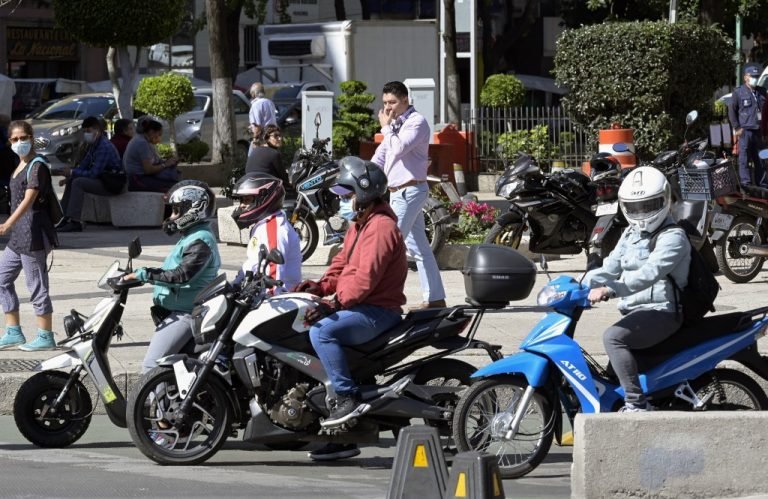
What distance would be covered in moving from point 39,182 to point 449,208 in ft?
18.1

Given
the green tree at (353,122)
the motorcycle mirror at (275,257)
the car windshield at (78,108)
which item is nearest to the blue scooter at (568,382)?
the motorcycle mirror at (275,257)

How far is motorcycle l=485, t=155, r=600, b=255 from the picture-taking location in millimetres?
13273

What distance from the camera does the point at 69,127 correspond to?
27.3 m

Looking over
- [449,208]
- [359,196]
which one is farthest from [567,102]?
[359,196]

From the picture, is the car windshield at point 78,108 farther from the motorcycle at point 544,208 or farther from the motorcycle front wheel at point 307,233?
the motorcycle at point 544,208

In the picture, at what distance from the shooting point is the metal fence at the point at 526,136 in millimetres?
22938

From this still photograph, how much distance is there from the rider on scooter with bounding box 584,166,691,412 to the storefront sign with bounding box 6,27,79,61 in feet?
122

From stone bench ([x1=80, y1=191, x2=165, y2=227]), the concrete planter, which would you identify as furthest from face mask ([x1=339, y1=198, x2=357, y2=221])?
the concrete planter

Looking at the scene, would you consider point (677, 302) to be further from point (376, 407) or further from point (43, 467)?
point (43, 467)

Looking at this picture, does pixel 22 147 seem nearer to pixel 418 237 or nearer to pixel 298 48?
pixel 418 237

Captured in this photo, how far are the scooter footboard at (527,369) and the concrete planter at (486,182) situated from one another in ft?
55.4

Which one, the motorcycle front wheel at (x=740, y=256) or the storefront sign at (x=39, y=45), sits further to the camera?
the storefront sign at (x=39, y=45)

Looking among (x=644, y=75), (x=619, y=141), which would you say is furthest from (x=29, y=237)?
(x=644, y=75)

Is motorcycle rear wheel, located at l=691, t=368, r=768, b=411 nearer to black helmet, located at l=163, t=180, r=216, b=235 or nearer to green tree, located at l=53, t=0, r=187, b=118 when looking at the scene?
black helmet, located at l=163, t=180, r=216, b=235
